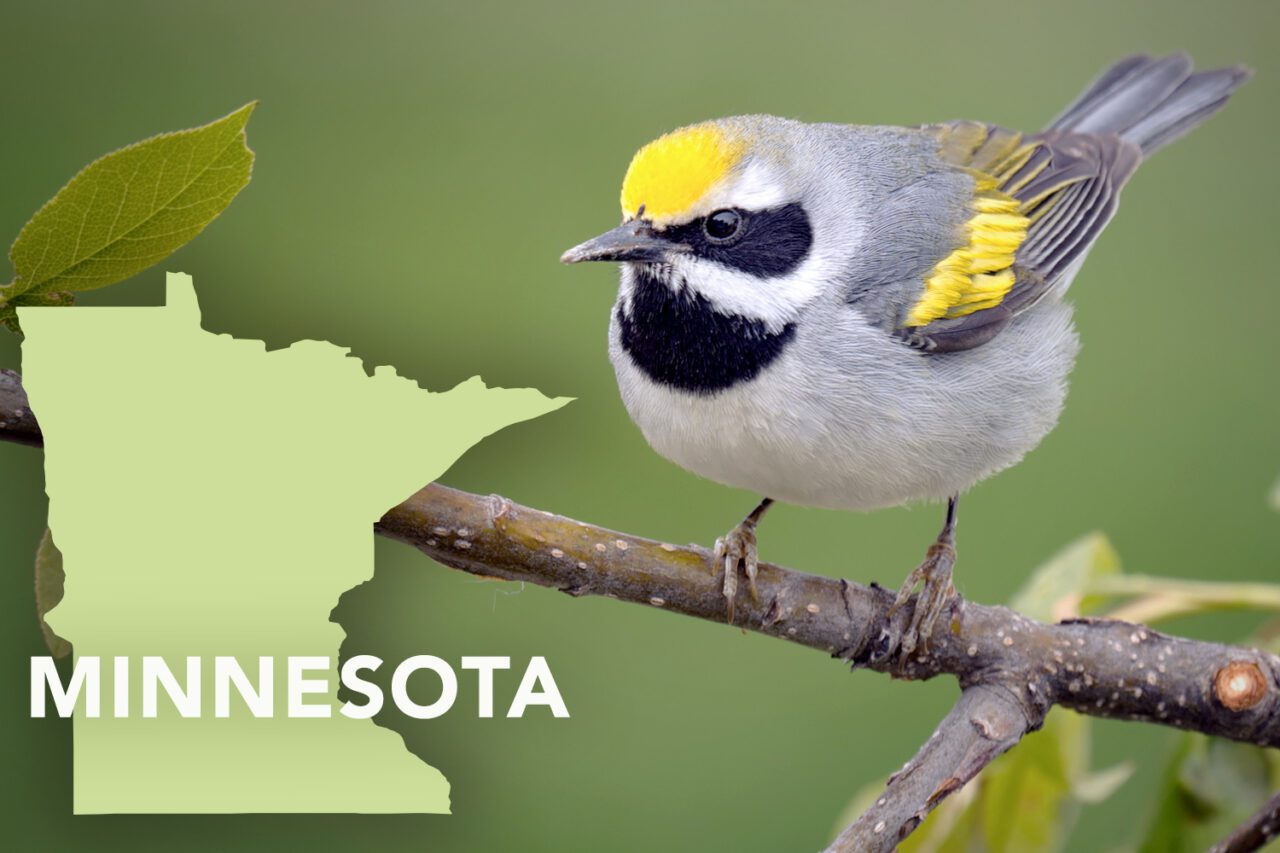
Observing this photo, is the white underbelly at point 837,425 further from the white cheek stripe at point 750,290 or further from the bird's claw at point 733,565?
the bird's claw at point 733,565

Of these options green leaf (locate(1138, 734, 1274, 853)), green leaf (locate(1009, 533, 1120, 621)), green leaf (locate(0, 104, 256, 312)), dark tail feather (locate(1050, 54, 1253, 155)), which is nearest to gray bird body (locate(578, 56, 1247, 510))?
green leaf (locate(1009, 533, 1120, 621))

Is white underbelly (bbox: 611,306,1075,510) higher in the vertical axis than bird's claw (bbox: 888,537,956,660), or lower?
higher

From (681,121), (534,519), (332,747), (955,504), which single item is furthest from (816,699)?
(332,747)

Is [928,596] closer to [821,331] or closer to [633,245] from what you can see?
[821,331]

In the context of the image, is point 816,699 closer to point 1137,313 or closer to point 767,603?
point 1137,313

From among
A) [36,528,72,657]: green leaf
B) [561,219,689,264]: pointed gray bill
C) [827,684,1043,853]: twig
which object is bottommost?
[827,684,1043,853]: twig

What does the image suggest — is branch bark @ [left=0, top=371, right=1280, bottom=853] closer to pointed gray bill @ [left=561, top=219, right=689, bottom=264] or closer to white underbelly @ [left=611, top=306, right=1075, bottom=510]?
white underbelly @ [left=611, top=306, right=1075, bottom=510]

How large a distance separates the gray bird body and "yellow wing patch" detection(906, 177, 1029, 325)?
2 centimetres

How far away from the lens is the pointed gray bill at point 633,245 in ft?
8.49

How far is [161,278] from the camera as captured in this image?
1868 millimetres

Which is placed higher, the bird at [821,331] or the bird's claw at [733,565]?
the bird at [821,331]

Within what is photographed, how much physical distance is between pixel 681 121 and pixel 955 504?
123 inches

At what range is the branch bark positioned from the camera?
6.70 feet

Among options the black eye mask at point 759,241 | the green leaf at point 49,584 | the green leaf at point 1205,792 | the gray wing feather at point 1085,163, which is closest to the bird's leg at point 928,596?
the gray wing feather at point 1085,163
